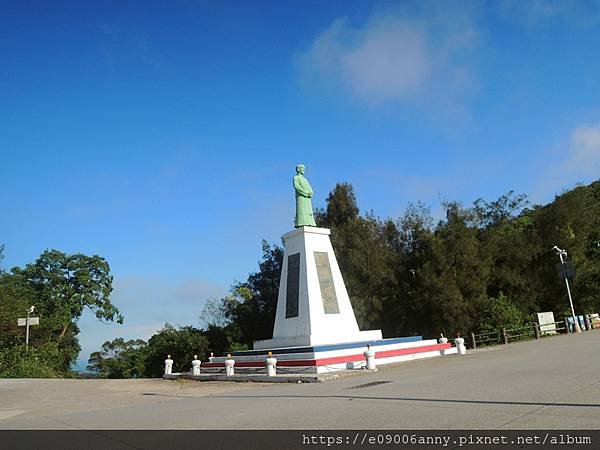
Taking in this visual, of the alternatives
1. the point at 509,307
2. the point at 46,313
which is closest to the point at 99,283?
the point at 46,313

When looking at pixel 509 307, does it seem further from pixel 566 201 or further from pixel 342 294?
pixel 342 294

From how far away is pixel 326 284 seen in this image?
20.3 meters

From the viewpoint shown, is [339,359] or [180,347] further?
[180,347]

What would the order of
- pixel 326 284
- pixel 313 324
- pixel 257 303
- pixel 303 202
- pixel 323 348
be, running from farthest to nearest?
pixel 257 303 < pixel 303 202 < pixel 326 284 < pixel 313 324 < pixel 323 348

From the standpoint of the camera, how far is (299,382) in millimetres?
13625

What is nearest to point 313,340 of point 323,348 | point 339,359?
point 323,348

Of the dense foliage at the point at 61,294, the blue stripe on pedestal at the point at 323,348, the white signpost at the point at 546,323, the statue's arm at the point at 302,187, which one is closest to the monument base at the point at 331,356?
the blue stripe on pedestal at the point at 323,348

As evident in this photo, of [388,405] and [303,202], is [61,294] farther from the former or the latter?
[388,405]

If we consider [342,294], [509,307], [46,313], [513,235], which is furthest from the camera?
[46,313]

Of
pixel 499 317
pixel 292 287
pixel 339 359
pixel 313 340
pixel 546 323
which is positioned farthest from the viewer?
pixel 499 317

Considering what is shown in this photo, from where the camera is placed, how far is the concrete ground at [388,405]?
19.4 ft

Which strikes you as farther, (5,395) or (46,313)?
(46,313)

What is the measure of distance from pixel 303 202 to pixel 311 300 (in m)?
5.01
